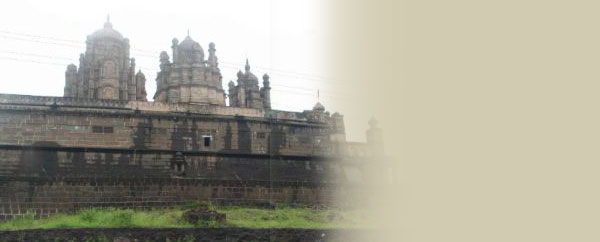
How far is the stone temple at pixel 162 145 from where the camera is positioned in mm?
19766

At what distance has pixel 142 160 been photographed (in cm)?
2280

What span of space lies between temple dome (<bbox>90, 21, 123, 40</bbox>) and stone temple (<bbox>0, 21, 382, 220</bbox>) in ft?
0.19

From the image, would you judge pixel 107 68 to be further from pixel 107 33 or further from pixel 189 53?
pixel 189 53

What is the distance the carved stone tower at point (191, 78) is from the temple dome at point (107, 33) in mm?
2760

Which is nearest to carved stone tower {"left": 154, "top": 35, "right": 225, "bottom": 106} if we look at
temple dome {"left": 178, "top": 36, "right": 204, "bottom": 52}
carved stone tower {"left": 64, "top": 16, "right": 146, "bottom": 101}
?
temple dome {"left": 178, "top": 36, "right": 204, "bottom": 52}

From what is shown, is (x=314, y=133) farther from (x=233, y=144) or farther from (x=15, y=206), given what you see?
(x=15, y=206)

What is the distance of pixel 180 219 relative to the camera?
57.9ft

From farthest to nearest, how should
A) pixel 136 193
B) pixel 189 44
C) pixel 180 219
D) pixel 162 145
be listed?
pixel 189 44
pixel 162 145
pixel 136 193
pixel 180 219

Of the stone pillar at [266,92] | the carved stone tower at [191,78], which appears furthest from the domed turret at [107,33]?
the stone pillar at [266,92]

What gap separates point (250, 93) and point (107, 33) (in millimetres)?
7593

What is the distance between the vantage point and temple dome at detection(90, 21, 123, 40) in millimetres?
30247

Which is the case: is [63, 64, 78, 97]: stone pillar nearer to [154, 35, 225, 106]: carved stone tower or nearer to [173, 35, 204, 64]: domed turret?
[154, 35, 225, 106]: carved stone tower

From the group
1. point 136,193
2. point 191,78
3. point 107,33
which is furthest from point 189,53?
point 136,193

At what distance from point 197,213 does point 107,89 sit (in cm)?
1378
